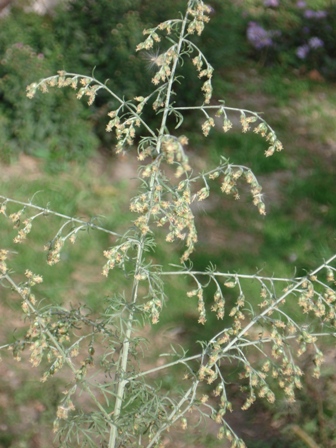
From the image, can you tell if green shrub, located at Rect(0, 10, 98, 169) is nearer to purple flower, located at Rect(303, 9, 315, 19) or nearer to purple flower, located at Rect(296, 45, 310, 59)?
purple flower, located at Rect(296, 45, 310, 59)

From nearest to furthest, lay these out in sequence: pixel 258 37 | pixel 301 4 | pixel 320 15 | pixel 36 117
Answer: pixel 36 117, pixel 258 37, pixel 320 15, pixel 301 4

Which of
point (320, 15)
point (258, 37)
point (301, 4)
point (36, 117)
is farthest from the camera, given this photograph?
point (301, 4)

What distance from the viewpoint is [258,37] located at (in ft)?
21.0

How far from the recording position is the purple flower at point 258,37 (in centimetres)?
637

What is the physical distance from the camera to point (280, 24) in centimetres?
674

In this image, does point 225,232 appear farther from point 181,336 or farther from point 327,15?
point 327,15

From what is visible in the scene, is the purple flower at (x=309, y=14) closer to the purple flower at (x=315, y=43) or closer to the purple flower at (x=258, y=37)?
the purple flower at (x=315, y=43)

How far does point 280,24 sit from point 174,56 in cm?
514

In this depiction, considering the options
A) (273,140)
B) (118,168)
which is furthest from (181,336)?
(273,140)

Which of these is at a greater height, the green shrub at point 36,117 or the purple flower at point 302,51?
the green shrub at point 36,117

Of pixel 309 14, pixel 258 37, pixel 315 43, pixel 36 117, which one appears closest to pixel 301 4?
pixel 309 14

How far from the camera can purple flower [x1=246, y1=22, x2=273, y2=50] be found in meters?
6.37

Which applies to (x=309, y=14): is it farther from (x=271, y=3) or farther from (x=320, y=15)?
(x=271, y=3)

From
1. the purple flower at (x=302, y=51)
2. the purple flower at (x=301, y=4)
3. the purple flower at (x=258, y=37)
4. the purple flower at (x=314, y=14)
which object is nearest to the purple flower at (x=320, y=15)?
the purple flower at (x=314, y=14)
